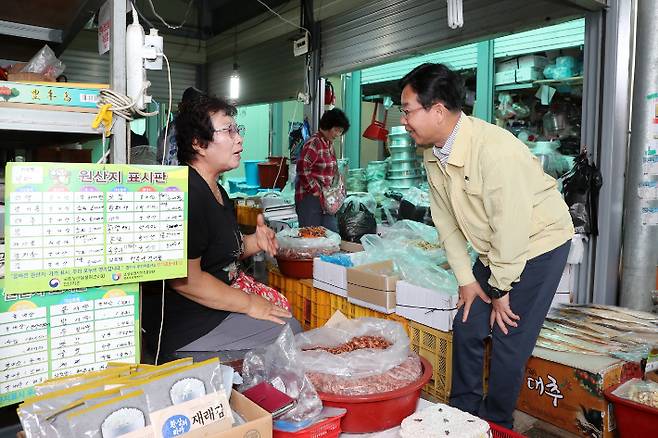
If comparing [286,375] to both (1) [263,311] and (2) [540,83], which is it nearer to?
(1) [263,311]

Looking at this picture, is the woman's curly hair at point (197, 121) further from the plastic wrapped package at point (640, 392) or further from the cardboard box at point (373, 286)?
the plastic wrapped package at point (640, 392)

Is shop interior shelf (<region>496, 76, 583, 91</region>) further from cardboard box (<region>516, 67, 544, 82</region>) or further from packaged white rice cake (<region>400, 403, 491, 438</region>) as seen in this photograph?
packaged white rice cake (<region>400, 403, 491, 438</region>)

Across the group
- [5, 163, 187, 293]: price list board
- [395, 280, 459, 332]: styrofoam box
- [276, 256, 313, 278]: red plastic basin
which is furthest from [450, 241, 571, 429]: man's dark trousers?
[276, 256, 313, 278]: red plastic basin

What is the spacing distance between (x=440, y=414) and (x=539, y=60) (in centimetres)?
508

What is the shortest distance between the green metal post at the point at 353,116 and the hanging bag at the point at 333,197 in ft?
8.31

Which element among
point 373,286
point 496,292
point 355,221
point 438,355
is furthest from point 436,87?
point 355,221

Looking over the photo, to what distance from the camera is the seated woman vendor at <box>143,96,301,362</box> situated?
7.18ft

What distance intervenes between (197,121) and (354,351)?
124 cm

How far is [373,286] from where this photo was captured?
3.42 meters

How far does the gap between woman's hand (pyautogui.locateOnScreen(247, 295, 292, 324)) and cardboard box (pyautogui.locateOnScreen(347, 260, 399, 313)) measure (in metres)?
1.00

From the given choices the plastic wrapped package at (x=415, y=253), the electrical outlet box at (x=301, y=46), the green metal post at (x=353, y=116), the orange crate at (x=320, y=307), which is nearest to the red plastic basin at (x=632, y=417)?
the plastic wrapped package at (x=415, y=253)

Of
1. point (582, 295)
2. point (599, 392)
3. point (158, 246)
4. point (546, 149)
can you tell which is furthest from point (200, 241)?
point (546, 149)

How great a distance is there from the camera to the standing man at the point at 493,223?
7.23ft

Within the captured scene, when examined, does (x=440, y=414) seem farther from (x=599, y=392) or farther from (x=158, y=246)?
(x=599, y=392)
